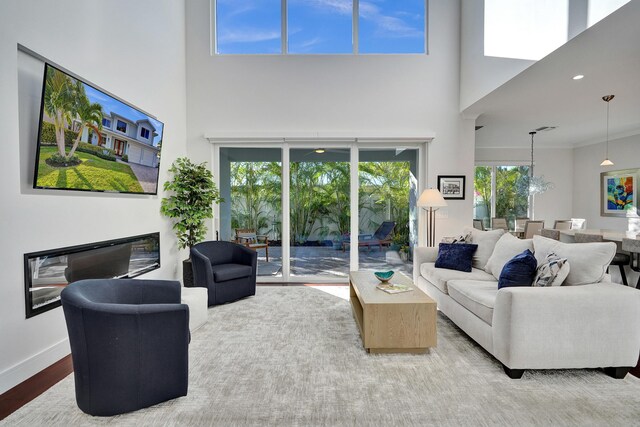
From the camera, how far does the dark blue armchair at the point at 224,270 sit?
3.86 meters

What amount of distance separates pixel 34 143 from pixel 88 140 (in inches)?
18.0

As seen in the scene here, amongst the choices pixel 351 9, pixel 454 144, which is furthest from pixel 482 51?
pixel 351 9

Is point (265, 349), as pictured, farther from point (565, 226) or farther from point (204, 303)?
point (565, 226)

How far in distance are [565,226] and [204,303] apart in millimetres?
6813

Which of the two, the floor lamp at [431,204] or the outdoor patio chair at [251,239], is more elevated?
the floor lamp at [431,204]

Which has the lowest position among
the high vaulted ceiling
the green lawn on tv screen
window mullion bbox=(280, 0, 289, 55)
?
the green lawn on tv screen

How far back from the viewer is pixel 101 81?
10.4ft

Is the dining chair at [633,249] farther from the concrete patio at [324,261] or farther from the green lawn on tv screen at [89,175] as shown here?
the green lawn on tv screen at [89,175]

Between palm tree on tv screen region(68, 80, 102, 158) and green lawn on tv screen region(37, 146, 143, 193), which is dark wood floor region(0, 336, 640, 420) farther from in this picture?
palm tree on tv screen region(68, 80, 102, 158)

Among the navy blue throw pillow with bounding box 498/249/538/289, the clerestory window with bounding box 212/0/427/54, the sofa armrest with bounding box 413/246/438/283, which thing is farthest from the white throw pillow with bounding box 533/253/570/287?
the clerestory window with bounding box 212/0/427/54

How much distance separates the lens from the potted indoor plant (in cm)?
440

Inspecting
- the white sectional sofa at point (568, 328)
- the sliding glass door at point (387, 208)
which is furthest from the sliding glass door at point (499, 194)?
the white sectional sofa at point (568, 328)

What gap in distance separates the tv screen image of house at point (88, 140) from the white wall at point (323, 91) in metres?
1.66

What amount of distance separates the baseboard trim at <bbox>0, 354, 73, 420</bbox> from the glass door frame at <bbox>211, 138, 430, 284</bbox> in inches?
115
